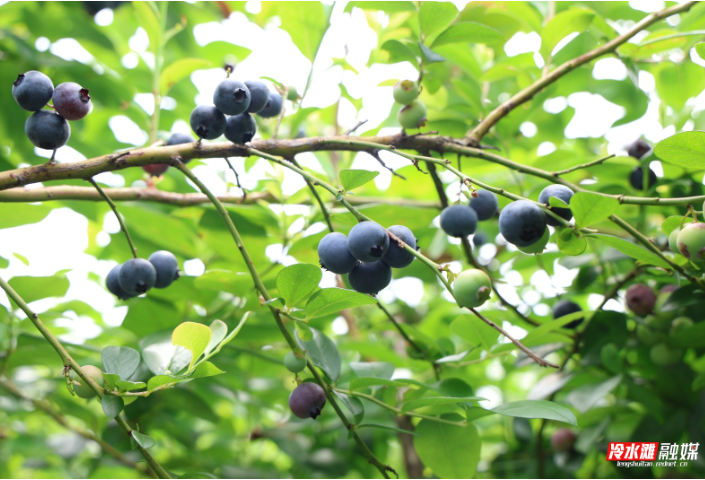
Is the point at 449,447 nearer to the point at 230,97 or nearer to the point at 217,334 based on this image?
the point at 217,334

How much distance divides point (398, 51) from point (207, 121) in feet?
2.17

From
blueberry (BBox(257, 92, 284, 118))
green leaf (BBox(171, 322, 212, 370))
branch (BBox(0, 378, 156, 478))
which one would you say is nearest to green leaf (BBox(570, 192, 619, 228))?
green leaf (BBox(171, 322, 212, 370))

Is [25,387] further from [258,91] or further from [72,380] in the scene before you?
[258,91]

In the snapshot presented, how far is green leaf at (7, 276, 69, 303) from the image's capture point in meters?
1.59

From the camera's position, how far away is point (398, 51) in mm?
1603

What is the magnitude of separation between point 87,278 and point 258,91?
179cm

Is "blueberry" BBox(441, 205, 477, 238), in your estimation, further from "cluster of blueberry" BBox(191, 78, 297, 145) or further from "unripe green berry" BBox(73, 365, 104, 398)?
"unripe green berry" BBox(73, 365, 104, 398)

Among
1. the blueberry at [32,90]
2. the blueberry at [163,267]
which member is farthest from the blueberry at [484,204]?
the blueberry at [32,90]

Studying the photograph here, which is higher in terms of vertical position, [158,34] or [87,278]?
[158,34]

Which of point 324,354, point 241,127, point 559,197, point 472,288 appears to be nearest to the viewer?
point 472,288

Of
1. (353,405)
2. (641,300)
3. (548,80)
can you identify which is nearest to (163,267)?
(353,405)

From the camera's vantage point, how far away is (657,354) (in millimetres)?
1784

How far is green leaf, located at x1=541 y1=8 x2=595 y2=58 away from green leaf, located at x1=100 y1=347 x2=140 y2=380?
66.9 inches

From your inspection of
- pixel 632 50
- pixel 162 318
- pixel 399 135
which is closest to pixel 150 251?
pixel 162 318
